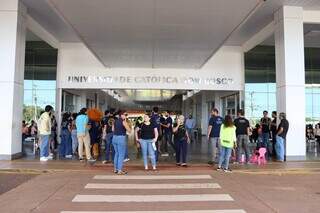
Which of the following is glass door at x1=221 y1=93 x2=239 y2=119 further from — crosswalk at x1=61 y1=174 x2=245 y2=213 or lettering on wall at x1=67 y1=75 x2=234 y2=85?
crosswalk at x1=61 y1=174 x2=245 y2=213

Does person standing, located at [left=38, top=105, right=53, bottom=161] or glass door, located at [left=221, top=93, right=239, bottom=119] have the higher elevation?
glass door, located at [left=221, top=93, right=239, bottom=119]

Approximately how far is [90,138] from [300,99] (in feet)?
26.2

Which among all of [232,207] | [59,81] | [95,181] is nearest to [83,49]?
[59,81]

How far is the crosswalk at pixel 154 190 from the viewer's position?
8.19 meters

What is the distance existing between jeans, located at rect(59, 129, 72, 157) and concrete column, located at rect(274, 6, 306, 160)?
828 cm

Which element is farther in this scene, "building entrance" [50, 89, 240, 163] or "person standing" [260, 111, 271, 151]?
"building entrance" [50, 89, 240, 163]

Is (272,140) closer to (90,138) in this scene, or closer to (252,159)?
(252,159)

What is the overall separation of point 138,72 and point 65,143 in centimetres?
770

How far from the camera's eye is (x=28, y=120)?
68.1 ft

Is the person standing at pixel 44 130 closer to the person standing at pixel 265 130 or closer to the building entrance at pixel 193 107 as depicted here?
the building entrance at pixel 193 107

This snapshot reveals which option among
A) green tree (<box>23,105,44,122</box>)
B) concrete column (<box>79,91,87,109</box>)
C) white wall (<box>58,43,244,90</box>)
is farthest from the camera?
concrete column (<box>79,91,87,109</box>)

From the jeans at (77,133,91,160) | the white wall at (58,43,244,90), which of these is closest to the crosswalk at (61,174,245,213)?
Answer: the jeans at (77,133,91,160)

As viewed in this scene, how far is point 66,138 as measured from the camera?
51.7ft

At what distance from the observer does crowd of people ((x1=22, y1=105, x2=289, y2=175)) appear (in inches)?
480
